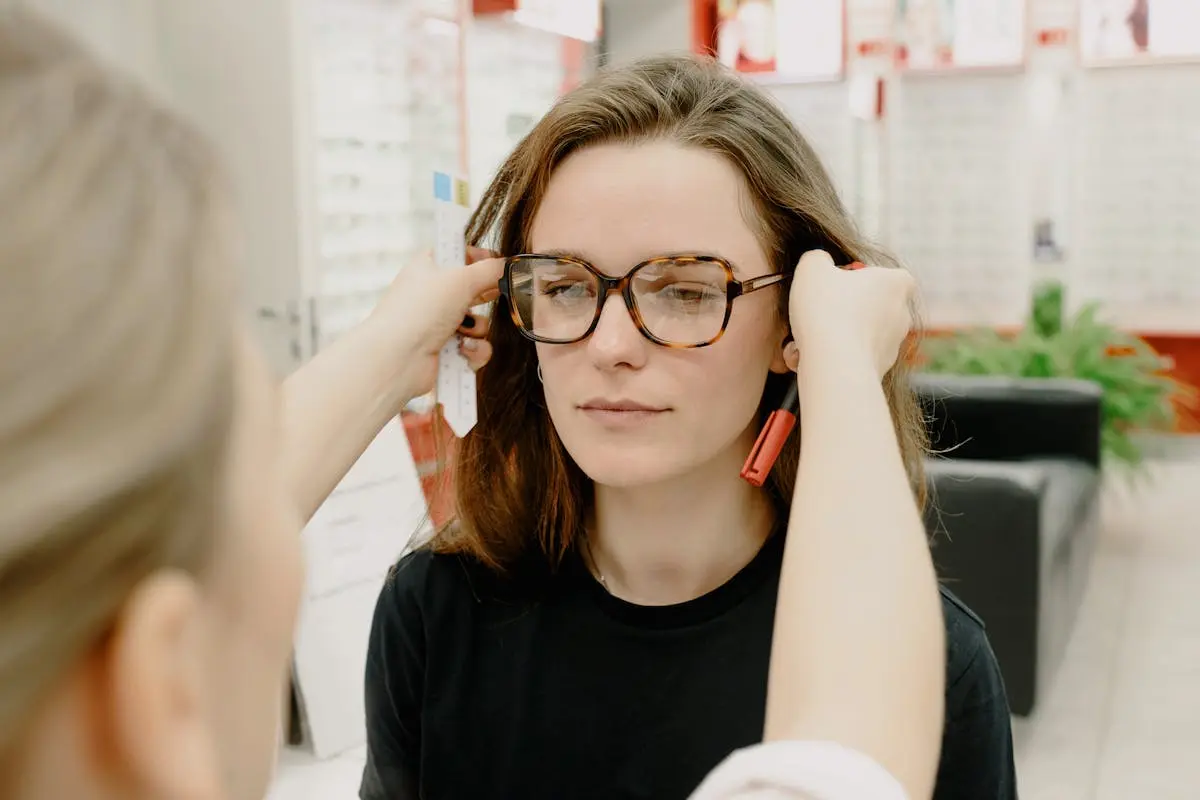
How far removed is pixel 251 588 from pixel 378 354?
829 millimetres

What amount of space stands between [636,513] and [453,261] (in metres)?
0.36

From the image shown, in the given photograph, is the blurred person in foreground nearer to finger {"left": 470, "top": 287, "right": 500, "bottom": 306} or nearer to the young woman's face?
the young woman's face

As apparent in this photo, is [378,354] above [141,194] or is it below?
below

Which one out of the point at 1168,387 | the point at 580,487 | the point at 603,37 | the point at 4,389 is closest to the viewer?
the point at 4,389

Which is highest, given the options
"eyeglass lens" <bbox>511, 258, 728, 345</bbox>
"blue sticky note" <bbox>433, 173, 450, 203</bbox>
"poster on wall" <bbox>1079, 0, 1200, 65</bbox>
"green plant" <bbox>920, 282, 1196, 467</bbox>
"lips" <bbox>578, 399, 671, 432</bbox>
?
"poster on wall" <bbox>1079, 0, 1200, 65</bbox>

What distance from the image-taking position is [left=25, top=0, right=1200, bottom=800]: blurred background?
2.95m

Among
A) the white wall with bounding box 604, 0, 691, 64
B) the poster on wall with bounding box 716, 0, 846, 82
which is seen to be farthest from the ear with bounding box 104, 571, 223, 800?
the poster on wall with bounding box 716, 0, 846, 82

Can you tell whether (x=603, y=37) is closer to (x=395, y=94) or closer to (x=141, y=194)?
(x=395, y=94)

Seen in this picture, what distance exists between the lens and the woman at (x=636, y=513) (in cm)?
118

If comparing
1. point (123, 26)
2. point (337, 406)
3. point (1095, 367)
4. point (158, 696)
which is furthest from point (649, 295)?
point (1095, 367)

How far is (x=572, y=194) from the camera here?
48.6 inches

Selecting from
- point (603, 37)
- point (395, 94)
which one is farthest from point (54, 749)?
point (603, 37)

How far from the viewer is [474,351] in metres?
1.35

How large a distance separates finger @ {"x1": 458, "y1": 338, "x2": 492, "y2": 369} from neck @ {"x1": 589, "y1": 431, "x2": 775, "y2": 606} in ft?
0.76
